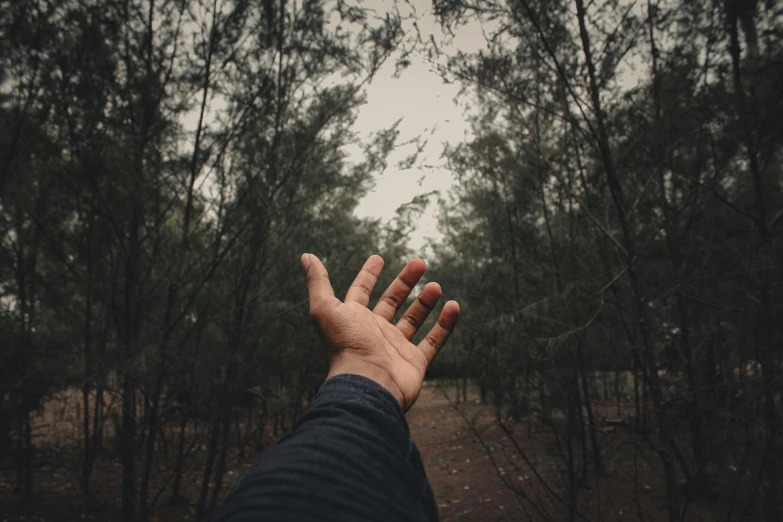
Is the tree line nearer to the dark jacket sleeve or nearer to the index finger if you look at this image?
the index finger

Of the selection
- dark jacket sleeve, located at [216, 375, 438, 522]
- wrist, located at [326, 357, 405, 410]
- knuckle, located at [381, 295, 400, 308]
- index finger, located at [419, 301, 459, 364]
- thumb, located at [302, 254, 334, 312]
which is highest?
thumb, located at [302, 254, 334, 312]

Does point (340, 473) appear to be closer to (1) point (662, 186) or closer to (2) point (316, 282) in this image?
(2) point (316, 282)

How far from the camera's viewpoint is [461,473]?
866cm

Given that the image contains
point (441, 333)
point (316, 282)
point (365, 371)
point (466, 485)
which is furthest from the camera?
point (466, 485)

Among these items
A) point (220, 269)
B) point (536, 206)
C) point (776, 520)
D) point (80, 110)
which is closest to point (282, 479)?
point (776, 520)

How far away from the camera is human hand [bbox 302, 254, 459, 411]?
3.88 ft

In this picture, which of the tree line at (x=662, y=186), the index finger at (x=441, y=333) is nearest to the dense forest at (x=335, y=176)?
the tree line at (x=662, y=186)

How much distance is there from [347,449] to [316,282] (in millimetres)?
626

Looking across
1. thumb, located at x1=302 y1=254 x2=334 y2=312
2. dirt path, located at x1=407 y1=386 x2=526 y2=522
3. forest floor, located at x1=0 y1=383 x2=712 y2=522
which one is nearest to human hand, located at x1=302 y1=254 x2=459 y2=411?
thumb, located at x1=302 y1=254 x2=334 y2=312

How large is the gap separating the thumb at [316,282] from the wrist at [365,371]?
7.7 inches

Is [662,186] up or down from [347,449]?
up

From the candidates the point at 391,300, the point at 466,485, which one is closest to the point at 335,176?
the point at 391,300

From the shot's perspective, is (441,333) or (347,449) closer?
(347,449)

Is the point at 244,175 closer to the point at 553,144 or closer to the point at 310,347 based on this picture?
the point at 310,347
